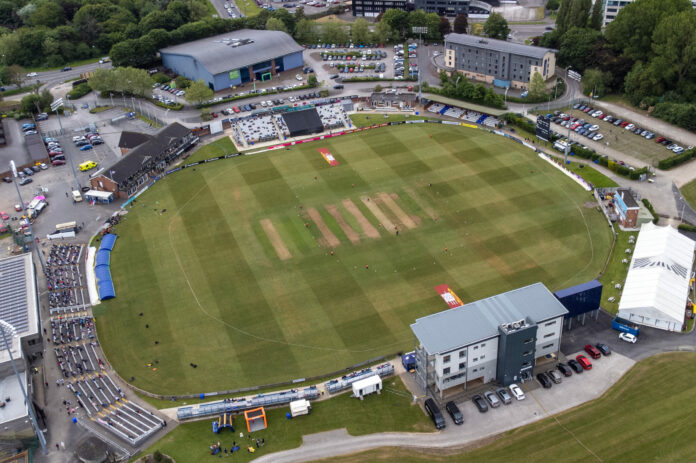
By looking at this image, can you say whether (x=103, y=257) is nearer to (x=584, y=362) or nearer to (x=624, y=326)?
(x=584, y=362)

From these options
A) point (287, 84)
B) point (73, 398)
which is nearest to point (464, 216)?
point (73, 398)

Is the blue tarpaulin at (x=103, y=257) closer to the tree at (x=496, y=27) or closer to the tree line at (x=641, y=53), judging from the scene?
the tree line at (x=641, y=53)

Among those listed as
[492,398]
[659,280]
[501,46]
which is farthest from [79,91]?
[659,280]

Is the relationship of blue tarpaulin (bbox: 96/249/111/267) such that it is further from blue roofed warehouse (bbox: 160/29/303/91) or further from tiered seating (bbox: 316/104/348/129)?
blue roofed warehouse (bbox: 160/29/303/91)

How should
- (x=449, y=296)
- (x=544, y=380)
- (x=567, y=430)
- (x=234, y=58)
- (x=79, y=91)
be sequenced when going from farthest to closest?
(x=234, y=58)
(x=79, y=91)
(x=449, y=296)
(x=544, y=380)
(x=567, y=430)

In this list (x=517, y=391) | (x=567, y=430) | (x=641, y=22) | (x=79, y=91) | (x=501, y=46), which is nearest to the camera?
(x=567, y=430)

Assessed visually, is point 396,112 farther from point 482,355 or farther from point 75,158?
point 482,355

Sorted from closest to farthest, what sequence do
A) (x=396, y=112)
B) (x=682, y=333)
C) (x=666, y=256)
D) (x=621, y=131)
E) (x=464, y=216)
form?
(x=682, y=333), (x=666, y=256), (x=464, y=216), (x=621, y=131), (x=396, y=112)
